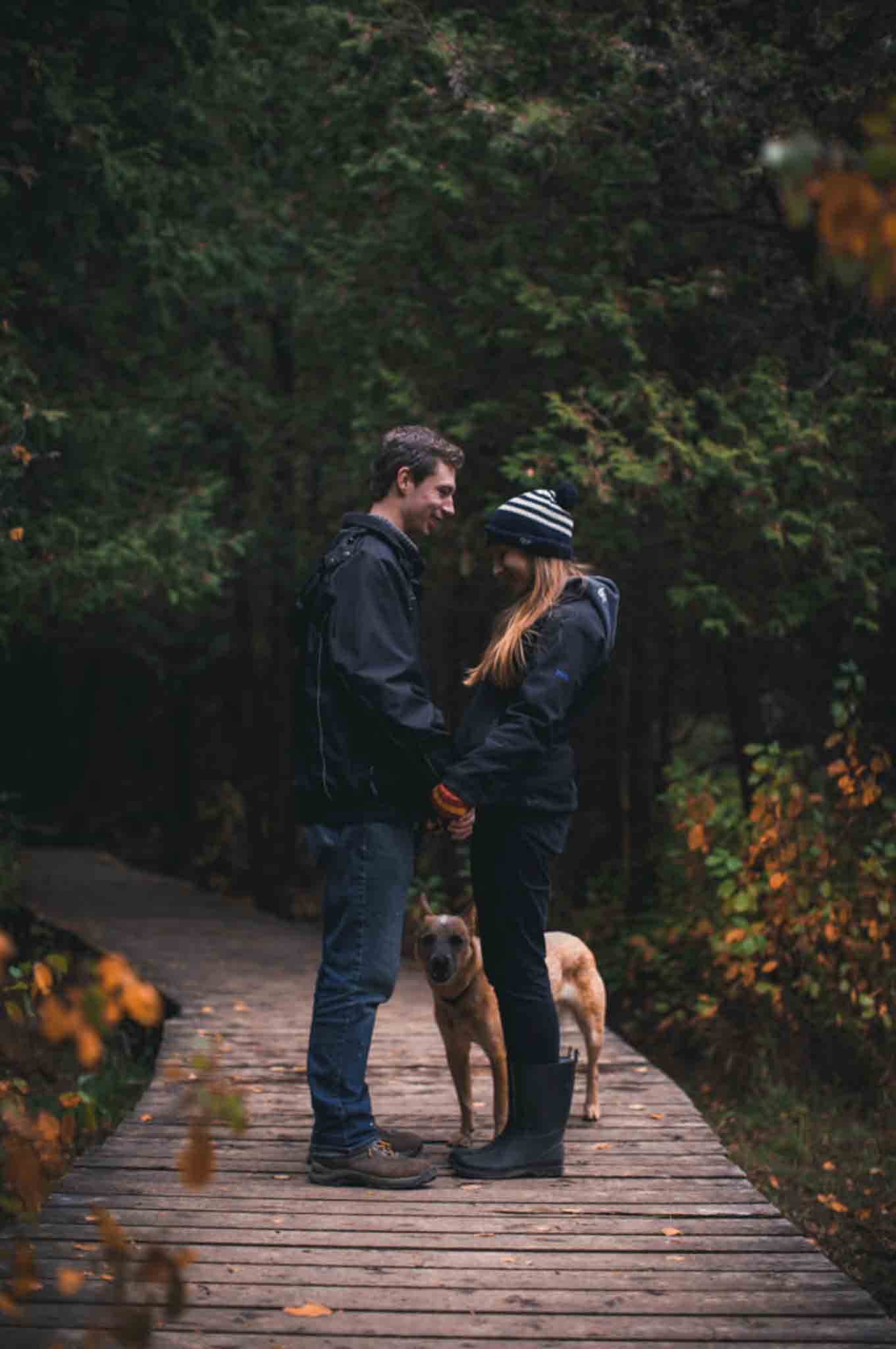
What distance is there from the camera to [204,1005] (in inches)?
340

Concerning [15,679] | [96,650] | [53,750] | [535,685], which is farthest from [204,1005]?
[53,750]

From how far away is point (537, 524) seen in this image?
486cm

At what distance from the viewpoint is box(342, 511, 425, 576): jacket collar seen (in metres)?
4.83

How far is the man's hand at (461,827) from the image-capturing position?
4633 millimetres

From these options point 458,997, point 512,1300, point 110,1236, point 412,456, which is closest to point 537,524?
point 412,456

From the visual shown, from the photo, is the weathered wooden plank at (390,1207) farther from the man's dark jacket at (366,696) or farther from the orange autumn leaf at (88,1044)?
the orange autumn leaf at (88,1044)

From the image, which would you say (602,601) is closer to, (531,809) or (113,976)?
(531,809)

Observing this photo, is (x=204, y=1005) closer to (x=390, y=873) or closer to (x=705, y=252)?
(x=390, y=873)

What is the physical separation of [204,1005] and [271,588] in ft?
26.7

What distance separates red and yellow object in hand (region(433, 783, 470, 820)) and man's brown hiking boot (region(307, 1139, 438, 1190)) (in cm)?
115

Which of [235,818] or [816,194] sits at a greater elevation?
[816,194]

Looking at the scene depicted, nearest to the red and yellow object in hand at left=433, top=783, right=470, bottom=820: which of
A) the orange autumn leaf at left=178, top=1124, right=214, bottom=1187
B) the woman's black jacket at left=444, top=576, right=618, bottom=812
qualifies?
the woman's black jacket at left=444, top=576, right=618, bottom=812

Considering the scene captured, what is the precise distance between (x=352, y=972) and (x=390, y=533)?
1.42 metres

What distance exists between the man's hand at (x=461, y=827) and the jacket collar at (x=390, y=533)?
0.84m
